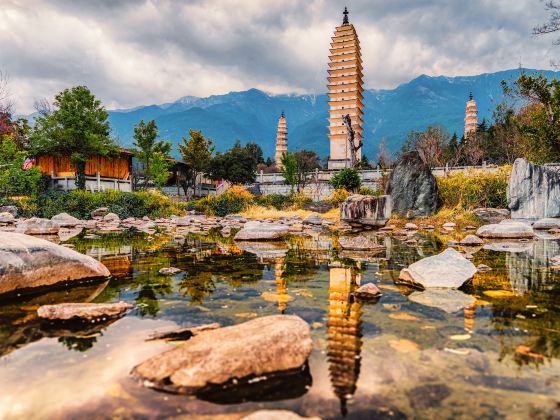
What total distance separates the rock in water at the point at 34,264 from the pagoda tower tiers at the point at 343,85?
46.5m

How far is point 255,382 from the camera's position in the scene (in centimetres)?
213

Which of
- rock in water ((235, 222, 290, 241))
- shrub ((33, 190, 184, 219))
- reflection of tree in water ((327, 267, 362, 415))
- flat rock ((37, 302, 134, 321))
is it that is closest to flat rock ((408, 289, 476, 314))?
reflection of tree in water ((327, 267, 362, 415))

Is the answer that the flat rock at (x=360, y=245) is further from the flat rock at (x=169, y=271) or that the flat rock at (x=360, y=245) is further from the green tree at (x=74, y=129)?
the green tree at (x=74, y=129)

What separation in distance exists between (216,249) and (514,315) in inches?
235

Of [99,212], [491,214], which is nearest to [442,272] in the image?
[491,214]

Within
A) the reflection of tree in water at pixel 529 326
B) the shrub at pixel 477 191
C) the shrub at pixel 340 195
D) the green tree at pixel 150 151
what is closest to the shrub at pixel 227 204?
the shrub at pixel 340 195

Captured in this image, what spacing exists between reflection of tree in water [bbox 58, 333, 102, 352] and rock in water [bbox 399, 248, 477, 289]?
3.49 metres

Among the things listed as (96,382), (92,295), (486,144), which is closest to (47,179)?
(92,295)

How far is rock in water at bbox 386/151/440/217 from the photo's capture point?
647 inches

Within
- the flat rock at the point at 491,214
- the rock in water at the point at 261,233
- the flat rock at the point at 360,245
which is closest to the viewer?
the flat rock at the point at 360,245

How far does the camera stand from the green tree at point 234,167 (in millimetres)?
31562

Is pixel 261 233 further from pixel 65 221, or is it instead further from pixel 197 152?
pixel 197 152

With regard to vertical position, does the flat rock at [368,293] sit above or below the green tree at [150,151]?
below

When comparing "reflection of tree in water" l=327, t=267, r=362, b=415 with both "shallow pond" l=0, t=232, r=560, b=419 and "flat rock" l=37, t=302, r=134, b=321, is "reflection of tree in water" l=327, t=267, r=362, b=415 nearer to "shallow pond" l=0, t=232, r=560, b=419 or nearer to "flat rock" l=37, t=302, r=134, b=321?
"shallow pond" l=0, t=232, r=560, b=419
